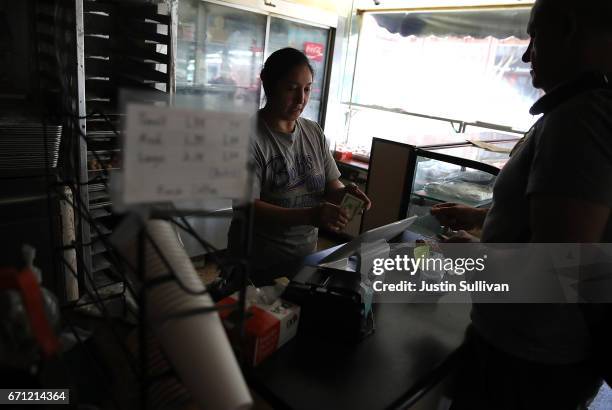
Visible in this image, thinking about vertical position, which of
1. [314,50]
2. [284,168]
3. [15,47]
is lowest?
[284,168]

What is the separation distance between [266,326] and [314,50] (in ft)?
12.5

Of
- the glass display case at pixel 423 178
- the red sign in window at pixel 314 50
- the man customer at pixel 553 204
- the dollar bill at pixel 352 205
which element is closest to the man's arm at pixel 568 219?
the man customer at pixel 553 204

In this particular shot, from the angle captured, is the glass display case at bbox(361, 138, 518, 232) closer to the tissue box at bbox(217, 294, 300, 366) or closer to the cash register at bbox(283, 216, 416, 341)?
the cash register at bbox(283, 216, 416, 341)

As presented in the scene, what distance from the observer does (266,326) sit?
90 centimetres

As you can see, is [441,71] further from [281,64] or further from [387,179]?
[281,64]

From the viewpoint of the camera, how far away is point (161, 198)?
17.7 inches

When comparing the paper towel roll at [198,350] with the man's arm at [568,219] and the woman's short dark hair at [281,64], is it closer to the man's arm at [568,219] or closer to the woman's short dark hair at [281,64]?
the man's arm at [568,219]

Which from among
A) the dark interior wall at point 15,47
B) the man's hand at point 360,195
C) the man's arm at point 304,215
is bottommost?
the man's arm at point 304,215

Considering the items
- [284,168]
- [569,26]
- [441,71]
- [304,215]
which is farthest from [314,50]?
[569,26]

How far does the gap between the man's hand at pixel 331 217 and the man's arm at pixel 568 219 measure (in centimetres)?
59

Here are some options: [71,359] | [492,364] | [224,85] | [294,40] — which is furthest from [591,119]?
[294,40]

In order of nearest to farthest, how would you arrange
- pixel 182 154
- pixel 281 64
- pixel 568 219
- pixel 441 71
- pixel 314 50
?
pixel 182 154 → pixel 568 219 → pixel 281 64 → pixel 441 71 → pixel 314 50

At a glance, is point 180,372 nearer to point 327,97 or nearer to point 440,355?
point 440,355

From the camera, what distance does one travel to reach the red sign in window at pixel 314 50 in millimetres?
4170
